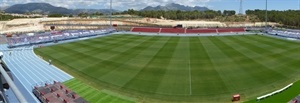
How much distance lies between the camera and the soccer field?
24.9 metres

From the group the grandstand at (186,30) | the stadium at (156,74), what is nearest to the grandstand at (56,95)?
the stadium at (156,74)

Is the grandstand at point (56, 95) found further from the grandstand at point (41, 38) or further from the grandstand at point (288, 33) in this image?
the grandstand at point (288, 33)

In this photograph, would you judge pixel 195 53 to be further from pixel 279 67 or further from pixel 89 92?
pixel 89 92

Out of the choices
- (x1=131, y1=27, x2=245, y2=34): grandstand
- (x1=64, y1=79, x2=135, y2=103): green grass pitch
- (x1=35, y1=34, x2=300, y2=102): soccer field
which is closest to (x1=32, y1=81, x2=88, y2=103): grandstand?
(x1=64, y1=79, x2=135, y2=103): green grass pitch

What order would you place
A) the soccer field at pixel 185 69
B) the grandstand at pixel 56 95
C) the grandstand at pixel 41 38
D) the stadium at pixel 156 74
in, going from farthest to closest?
the grandstand at pixel 41 38
the soccer field at pixel 185 69
the stadium at pixel 156 74
the grandstand at pixel 56 95

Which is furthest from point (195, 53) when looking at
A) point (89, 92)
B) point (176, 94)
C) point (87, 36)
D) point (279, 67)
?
point (87, 36)

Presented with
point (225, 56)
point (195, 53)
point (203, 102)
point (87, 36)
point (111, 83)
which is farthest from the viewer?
point (87, 36)

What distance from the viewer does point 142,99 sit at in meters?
23.7

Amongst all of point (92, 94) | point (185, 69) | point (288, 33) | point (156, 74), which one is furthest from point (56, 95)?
point (288, 33)

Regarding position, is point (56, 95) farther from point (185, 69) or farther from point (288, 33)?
point (288, 33)

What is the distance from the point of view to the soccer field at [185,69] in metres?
24.9

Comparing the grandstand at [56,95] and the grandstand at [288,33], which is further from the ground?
the grandstand at [288,33]

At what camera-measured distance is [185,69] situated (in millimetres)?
31109

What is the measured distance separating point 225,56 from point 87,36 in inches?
1506
